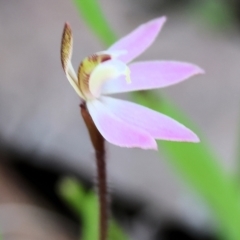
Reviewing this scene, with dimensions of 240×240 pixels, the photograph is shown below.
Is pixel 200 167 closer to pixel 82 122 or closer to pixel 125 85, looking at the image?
pixel 125 85

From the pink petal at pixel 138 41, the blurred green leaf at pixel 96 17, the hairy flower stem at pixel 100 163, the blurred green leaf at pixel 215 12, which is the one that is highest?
the blurred green leaf at pixel 215 12

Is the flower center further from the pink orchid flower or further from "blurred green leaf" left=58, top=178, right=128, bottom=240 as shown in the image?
"blurred green leaf" left=58, top=178, right=128, bottom=240

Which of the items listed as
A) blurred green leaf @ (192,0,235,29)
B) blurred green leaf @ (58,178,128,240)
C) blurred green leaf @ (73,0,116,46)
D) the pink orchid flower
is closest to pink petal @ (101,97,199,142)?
the pink orchid flower

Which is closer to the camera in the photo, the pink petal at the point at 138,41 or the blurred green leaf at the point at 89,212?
the pink petal at the point at 138,41

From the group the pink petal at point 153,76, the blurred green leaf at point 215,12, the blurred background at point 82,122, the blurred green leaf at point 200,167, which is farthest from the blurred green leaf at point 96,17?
the blurred green leaf at point 215,12

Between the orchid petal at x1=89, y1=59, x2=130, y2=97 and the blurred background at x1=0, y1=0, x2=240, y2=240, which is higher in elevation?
the blurred background at x1=0, y1=0, x2=240, y2=240

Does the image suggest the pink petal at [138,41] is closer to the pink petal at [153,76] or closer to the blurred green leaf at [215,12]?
the pink petal at [153,76]

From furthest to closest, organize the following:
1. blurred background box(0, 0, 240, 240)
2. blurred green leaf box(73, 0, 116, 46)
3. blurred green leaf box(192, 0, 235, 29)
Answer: blurred green leaf box(192, 0, 235, 29)
blurred background box(0, 0, 240, 240)
blurred green leaf box(73, 0, 116, 46)
